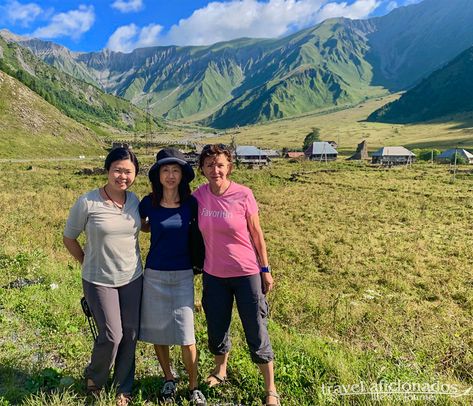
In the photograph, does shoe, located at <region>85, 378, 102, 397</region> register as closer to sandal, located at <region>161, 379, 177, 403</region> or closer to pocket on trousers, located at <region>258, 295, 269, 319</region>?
sandal, located at <region>161, 379, 177, 403</region>

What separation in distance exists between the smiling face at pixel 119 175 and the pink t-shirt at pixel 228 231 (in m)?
0.90

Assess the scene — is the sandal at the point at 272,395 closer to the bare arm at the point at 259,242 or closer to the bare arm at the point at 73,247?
the bare arm at the point at 259,242

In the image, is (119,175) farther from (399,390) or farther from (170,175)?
(399,390)

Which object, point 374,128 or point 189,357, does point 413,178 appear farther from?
point 374,128

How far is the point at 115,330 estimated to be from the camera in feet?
12.6

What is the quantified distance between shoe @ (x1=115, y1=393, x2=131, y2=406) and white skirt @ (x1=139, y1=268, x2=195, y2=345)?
611 mm

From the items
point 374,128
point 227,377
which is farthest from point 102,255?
point 374,128

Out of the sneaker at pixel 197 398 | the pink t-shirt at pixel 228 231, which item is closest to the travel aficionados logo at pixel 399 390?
the sneaker at pixel 197 398

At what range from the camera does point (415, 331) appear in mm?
7676

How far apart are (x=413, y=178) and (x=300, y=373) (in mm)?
48231

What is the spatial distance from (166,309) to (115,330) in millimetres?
581

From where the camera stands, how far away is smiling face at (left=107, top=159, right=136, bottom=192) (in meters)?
3.97

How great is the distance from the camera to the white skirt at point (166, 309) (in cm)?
405

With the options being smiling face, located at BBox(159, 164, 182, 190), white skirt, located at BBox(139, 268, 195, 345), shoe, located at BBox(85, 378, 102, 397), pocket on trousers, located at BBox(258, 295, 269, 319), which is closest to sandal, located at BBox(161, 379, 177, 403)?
white skirt, located at BBox(139, 268, 195, 345)
